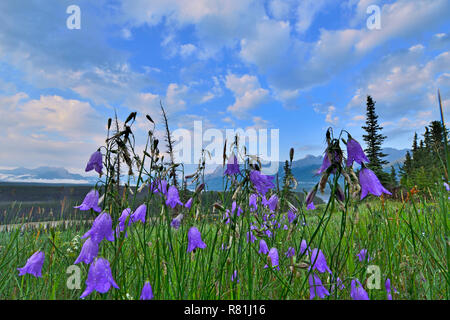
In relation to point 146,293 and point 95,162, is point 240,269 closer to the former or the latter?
point 146,293

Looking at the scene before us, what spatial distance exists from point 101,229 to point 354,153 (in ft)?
5.24

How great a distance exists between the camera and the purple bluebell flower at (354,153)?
1559 millimetres

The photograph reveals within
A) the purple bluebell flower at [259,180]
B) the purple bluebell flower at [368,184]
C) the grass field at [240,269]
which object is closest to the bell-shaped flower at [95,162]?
the grass field at [240,269]

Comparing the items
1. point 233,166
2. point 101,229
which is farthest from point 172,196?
point 101,229

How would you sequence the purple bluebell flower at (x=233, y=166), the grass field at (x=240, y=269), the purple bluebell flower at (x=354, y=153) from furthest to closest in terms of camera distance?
the purple bluebell flower at (x=233, y=166), the grass field at (x=240, y=269), the purple bluebell flower at (x=354, y=153)

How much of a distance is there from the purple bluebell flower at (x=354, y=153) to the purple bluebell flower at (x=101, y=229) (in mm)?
1514

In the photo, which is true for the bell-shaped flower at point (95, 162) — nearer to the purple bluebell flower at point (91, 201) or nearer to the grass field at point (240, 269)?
the purple bluebell flower at point (91, 201)

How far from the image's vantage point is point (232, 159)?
2033mm

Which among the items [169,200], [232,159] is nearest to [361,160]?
[232,159]

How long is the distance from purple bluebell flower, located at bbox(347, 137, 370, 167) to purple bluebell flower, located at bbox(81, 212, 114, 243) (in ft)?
4.97

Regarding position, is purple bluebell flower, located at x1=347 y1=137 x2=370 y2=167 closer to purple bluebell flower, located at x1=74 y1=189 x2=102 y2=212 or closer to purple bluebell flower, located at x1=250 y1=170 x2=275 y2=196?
purple bluebell flower, located at x1=250 y1=170 x2=275 y2=196

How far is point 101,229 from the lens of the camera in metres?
1.47
